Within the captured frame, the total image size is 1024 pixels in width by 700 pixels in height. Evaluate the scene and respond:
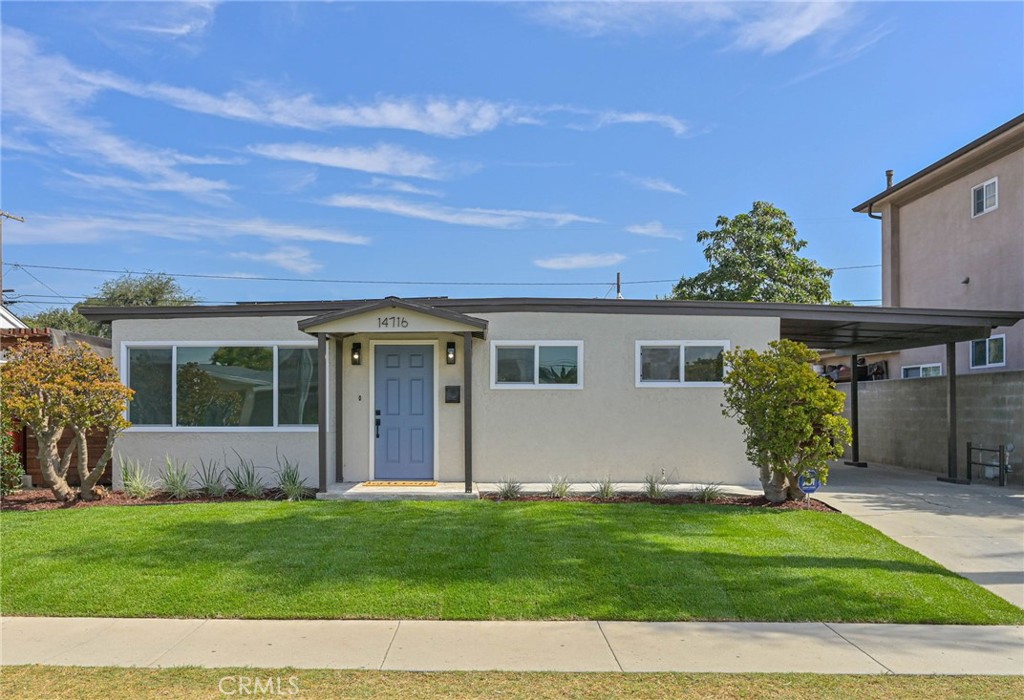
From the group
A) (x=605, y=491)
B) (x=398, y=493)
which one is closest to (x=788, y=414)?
(x=605, y=491)

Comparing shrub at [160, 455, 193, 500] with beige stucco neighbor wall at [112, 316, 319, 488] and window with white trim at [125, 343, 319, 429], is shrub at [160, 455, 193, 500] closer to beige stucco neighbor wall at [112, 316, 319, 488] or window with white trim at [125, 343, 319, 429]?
beige stucco neighbor wall at [112, 316, 319, 488]

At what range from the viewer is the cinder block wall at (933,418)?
1334 centimetres

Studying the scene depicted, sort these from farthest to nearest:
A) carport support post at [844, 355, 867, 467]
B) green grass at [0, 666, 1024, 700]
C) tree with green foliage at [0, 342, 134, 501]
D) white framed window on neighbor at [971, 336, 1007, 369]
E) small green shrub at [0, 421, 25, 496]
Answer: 1. carport support post at [844, 355, 867, 467]
2. white framed window on neighbor at [971, 336, 1007, 369]
3. small green shrub at [0, 421, 25, 496]
4. tree with green foliage at [0, 342, 134, 501]
5. green grass at [0, 666, 1024, 700]

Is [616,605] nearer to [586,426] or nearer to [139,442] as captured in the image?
[586,426]

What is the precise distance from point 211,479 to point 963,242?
1621cm

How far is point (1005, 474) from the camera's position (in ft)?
43.0

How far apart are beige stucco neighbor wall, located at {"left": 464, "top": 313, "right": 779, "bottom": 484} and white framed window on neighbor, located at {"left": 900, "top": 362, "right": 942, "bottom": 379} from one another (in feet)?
28.8

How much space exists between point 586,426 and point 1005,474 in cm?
793

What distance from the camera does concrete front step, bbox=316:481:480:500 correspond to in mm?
10297

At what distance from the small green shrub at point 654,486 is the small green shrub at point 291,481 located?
5009mm

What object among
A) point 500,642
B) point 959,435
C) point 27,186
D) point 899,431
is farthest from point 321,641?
point 27,186

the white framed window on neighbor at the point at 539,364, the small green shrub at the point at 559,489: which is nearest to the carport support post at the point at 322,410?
the white framed window on neighbor at the point at 539,364

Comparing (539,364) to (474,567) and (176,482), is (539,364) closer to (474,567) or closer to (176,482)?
(474,567)

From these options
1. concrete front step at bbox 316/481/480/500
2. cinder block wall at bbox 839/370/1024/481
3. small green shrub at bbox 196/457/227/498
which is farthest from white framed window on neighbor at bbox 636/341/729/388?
small green shrub at bbox 196/457/227/498
